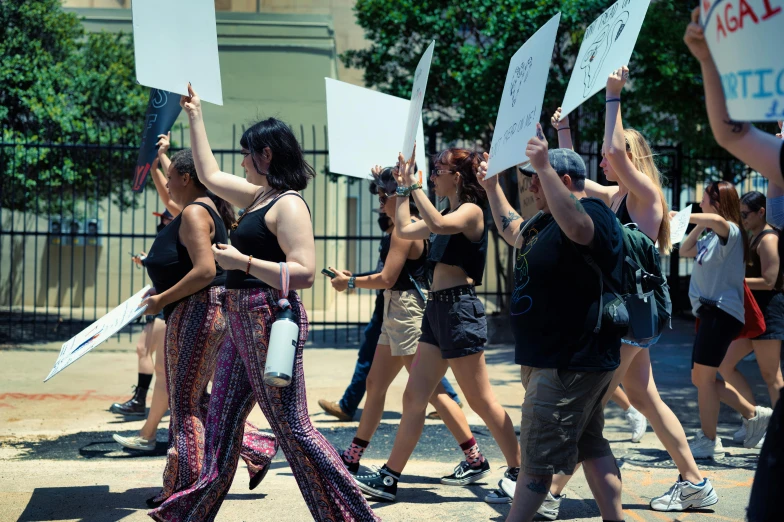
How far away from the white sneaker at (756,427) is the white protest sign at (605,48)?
2920mm

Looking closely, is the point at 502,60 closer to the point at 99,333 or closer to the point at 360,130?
the point at 360,130

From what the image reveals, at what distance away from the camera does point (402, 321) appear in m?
5.12

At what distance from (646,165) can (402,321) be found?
1.70 metres

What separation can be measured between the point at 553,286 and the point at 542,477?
73cm

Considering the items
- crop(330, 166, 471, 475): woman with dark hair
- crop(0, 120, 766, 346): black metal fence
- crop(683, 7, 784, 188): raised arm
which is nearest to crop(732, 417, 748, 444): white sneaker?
crop(330, 166, 471, 475): woman with dark hair

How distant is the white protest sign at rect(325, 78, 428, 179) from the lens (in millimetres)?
5035

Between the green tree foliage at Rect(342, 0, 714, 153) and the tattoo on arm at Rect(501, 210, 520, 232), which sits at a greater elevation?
the green tree foliage at Rect(342, 0, 714, 153)

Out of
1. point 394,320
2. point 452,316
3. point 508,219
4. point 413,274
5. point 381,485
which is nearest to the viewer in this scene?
point 508,219

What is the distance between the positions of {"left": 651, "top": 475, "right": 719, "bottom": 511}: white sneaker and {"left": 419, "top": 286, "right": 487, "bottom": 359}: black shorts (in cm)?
121

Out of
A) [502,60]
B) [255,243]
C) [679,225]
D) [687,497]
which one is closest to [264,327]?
[255,243]

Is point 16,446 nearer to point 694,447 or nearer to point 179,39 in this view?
point 179,39

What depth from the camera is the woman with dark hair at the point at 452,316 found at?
4457mm

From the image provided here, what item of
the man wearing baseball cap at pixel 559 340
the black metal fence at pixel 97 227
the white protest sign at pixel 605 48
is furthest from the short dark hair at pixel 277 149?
the black metal fence at pixel 97 227

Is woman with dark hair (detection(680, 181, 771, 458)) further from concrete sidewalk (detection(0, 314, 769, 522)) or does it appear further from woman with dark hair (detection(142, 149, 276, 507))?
woman with dark hair (detection(142, 149, 276, 507))
